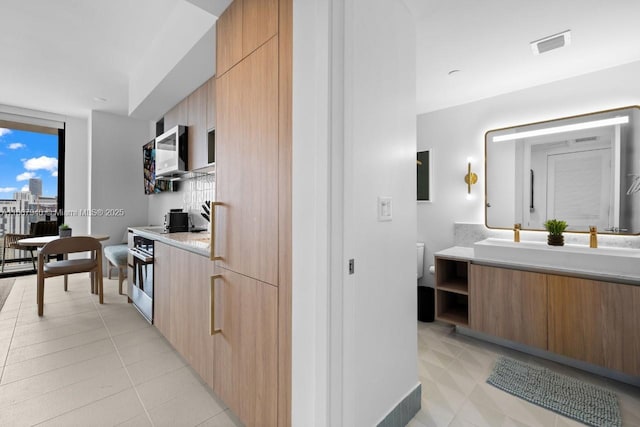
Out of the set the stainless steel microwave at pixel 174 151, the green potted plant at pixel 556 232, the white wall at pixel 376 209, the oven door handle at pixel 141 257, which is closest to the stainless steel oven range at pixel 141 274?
the oven door handle at pixel 141 257

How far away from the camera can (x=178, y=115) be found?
126 inches

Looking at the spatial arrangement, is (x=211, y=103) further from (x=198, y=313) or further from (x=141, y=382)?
(x=141, y=382)

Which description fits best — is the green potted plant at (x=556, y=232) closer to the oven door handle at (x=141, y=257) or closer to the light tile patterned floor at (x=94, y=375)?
the light tile patterned floor at (x=94, y=375)

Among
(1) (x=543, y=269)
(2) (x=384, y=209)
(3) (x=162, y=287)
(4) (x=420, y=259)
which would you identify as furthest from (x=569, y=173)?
(3) (x=162, y=287)

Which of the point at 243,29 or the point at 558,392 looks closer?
→ the point at 243,29

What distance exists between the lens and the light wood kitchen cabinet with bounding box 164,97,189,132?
118 inches

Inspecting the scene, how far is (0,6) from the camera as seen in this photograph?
7.14ft

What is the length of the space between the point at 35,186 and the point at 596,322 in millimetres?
7155

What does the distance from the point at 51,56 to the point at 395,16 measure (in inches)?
139

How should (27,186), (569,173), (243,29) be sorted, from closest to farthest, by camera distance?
(243,29)
(569,173)
(27,186)

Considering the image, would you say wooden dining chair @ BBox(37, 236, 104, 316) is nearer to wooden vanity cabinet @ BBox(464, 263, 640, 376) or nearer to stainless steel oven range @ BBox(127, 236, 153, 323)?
stainless steel oven range @ BBox(127, 236, 153, 323)

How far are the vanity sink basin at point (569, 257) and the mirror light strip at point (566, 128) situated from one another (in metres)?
0.97

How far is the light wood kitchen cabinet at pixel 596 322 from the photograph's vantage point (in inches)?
68.7

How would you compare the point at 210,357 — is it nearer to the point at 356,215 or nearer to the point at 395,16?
the point at 356,215
